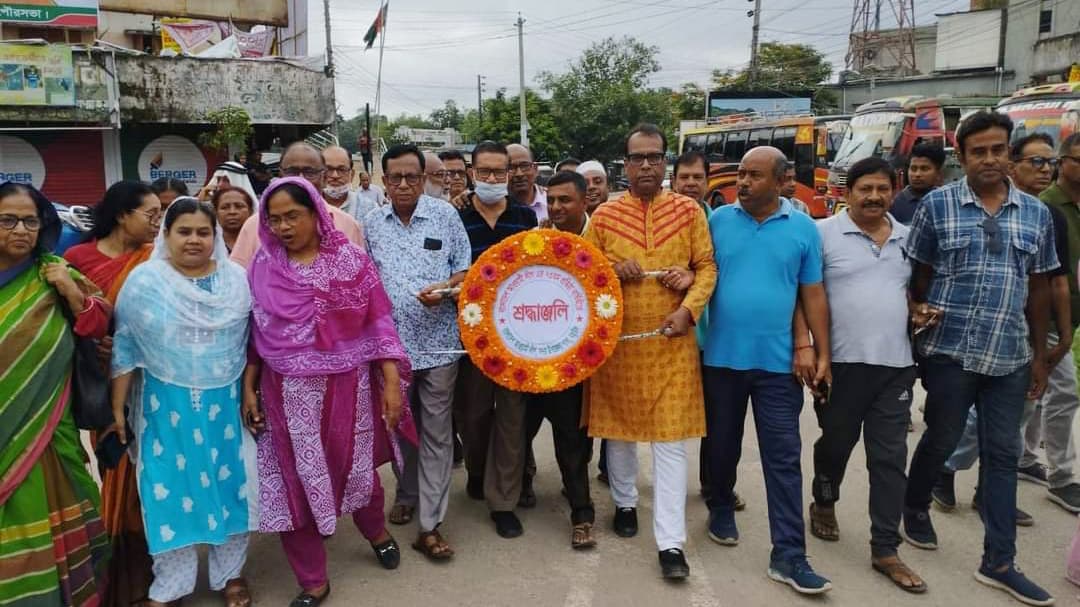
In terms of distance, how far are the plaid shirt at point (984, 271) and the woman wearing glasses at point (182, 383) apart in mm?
3055

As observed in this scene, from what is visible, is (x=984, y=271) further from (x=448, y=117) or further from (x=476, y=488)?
(x=448, y=117)

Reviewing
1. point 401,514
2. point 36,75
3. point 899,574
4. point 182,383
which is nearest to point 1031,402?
point 899,574

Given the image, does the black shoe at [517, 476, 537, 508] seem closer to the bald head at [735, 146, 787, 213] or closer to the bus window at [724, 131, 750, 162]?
the bald head at [735, 146, 787, 213]

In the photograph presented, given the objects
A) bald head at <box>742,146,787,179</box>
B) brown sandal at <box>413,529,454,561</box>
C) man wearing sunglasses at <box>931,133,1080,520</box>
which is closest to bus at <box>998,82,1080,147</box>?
man wearing sunglasses at <box>931,133,1080,520</box>

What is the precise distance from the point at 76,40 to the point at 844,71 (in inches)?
1341

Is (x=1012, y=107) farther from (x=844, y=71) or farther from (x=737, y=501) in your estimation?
(x=844, y=71)

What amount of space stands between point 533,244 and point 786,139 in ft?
62.7

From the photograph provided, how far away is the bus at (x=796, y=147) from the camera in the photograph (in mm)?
19578

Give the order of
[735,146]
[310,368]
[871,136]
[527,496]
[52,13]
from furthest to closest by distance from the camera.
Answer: [735,146] < [871,136] < [52,13] < [527,496] < [310,368]

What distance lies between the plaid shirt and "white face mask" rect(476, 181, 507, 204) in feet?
6.75

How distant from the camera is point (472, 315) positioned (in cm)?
360

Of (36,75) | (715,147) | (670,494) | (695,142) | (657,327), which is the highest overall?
(36,75)


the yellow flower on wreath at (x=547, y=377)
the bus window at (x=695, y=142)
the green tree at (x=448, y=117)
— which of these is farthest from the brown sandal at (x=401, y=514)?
the green tree at (x=448, y=117)

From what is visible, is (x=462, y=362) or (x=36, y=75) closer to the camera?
(x=462, y=362)
